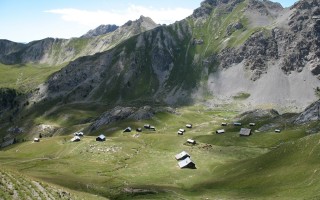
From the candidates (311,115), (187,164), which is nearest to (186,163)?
A: (187,164)

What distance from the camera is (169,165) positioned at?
4567 inches

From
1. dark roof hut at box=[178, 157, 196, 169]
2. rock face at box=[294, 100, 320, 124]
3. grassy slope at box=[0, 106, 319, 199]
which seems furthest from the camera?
rock face at box=[294, 100, 320, 124]

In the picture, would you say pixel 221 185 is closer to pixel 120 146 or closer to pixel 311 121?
pixel 120 146

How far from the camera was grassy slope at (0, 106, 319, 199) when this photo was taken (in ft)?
251

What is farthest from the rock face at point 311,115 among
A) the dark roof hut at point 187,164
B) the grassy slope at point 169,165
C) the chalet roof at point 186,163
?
the chalet roof at point 186,163

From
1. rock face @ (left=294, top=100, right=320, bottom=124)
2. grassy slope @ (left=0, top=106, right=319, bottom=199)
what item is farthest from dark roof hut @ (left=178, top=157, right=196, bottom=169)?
rock face @ (left=294, top=100, right=320, bottom=124)

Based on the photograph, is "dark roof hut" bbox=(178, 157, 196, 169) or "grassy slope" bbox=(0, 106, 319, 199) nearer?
"grassy slope" bbox=(0, 106, 319, 199)

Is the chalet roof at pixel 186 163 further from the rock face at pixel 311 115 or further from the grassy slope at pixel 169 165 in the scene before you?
the rock face at pixel 311 115

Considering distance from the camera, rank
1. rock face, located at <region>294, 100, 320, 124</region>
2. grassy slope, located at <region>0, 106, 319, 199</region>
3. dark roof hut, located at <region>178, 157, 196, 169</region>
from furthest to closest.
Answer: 1. rock face, located at <region>294, 100, 320, 124</region>
2. dark roof hut, located at <region>178, 157, 196, 169</region>
3. grassy slope, located at <region>0, 106, 319, 199</region>

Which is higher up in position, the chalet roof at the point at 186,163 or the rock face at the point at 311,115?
the rock face at the point at 311,115

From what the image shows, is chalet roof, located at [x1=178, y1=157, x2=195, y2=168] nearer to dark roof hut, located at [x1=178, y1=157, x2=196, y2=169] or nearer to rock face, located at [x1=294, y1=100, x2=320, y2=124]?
dark roof hut, located at [x1=178, y1=157, x2=196, y2=169]

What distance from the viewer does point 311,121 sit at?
529 ft

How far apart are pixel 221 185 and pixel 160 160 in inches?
1634

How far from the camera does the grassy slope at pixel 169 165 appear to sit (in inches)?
3017
